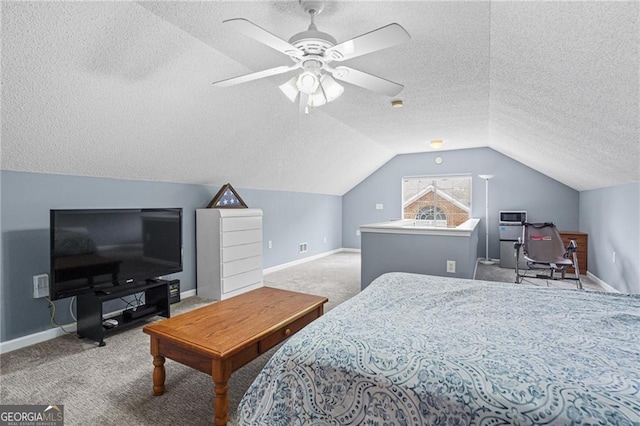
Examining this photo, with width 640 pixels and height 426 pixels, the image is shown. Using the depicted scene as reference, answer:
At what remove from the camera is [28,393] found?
1.97 metres

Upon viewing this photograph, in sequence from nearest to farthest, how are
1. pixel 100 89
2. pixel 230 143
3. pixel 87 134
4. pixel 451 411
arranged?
pixel 451 411, pixel 100 89, pixel 87 134, pixel 230 143

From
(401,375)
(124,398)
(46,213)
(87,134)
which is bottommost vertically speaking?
(124,398)

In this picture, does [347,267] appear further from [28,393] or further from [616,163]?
[28,393]

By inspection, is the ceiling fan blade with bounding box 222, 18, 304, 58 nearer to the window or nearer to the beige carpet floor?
the beige carpet floor

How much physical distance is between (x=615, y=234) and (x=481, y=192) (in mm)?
2724

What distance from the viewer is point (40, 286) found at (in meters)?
2.71

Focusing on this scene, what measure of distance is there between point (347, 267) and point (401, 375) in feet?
15.4

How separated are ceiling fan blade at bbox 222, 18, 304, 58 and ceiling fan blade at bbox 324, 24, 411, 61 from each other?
0.60 ft

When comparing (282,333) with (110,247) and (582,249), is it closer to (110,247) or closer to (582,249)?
(110,247)

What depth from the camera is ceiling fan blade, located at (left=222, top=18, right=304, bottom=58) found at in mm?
1423

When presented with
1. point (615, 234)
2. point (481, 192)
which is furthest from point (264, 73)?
point (481, 192)

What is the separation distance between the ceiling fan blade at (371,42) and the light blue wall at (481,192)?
5.64 m

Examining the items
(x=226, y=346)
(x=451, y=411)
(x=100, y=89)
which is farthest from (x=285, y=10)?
(x=451, y=411)

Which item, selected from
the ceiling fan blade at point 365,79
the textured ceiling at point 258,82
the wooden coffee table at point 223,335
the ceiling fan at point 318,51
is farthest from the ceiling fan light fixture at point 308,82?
the wooden coffee table at point 223,335
